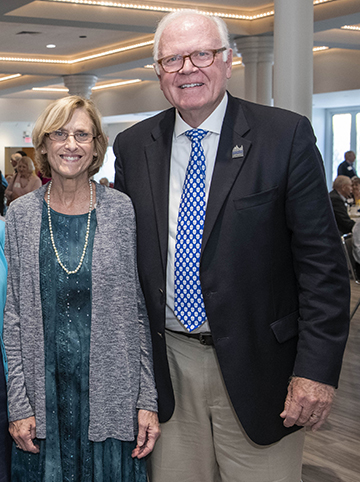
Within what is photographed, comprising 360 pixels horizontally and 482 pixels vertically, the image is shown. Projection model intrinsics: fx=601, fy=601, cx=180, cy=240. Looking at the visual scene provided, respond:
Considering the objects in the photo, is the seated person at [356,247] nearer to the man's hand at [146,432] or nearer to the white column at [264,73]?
the man's hand at [146,432]

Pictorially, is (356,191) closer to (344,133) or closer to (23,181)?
(23,181)

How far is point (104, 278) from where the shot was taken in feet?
6.23

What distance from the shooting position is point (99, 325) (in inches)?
74.8

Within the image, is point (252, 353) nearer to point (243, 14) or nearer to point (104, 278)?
point (104, 278)

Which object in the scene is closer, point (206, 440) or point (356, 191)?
point (206, 440)

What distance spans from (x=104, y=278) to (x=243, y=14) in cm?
927

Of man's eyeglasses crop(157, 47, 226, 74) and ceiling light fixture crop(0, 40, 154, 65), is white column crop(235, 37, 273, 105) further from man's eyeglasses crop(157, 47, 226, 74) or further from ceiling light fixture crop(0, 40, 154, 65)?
man's eyeglasses crop(157, 47, 226, 74)

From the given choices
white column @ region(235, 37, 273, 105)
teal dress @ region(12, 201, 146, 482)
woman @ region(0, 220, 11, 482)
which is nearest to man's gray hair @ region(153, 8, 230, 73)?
teal dress @ region(12, 201, 146, 482)

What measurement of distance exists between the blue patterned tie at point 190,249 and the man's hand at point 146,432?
1.08 ft

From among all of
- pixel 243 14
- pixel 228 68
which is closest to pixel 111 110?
pixel 243 14

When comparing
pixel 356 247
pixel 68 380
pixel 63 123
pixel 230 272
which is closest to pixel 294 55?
pixel 356 247

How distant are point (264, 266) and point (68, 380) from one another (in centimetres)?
72

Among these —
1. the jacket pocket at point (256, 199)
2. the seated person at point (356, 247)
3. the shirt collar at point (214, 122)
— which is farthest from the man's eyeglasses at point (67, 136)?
the seated person at point (356, 247)

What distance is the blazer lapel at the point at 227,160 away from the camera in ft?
6.05
